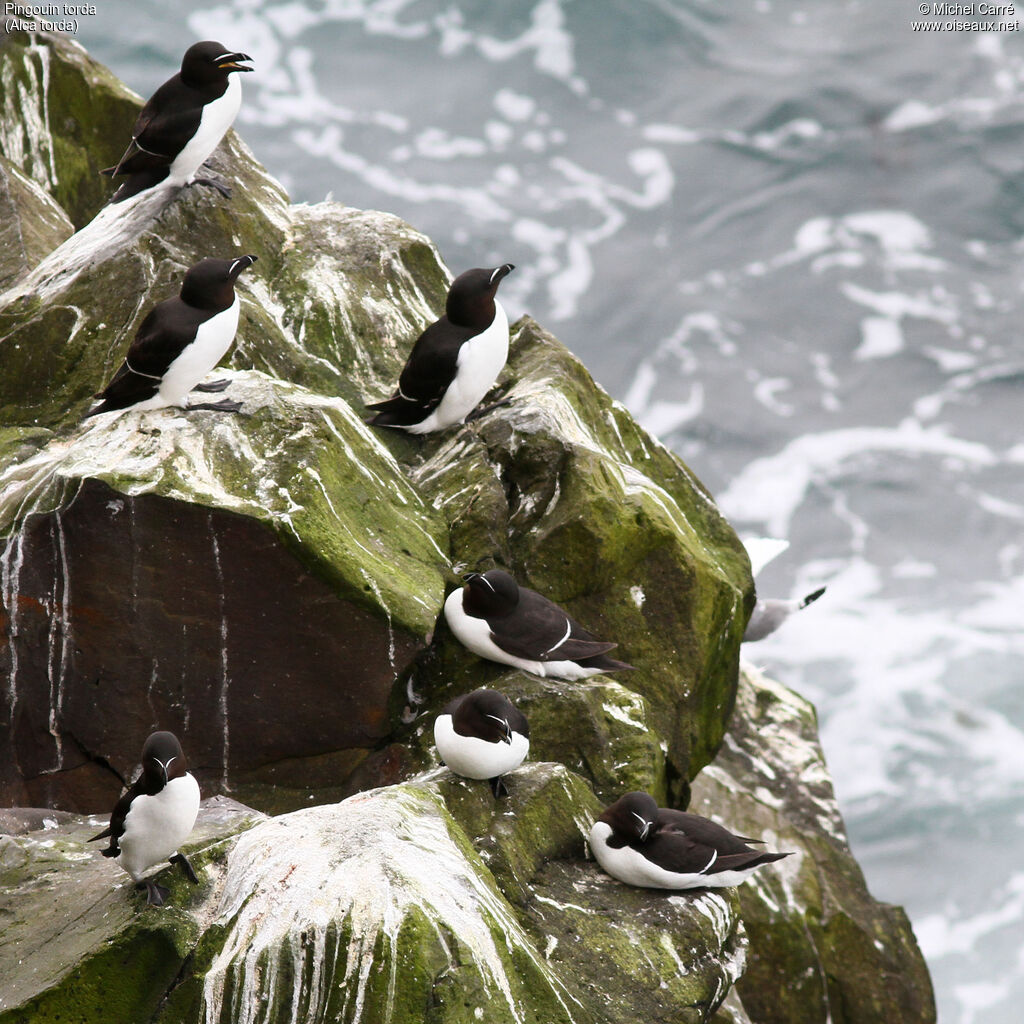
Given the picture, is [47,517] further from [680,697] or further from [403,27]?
[403,27]

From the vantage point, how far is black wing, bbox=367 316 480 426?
21.1 ft

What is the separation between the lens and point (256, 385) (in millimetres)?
5832

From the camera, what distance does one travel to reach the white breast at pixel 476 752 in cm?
461

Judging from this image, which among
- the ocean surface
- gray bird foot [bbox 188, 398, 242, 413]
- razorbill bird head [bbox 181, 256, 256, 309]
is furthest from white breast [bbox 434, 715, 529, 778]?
the ocean surface

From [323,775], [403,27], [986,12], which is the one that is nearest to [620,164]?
[403,27]

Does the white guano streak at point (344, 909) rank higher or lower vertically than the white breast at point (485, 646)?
higher

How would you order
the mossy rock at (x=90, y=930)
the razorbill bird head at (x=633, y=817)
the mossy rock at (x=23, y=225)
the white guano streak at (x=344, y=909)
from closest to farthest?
the white guano streak at (x=344, y=909) < the mossy rock at (x=90, y=930) < the razorbill bird head at (x=633, y=817) < the mossy rock at (x=23, y=225)

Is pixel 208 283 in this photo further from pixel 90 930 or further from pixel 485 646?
pixel 90 930

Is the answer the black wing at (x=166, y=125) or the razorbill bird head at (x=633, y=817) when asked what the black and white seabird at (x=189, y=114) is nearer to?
the black wing at (x=166, y=125)

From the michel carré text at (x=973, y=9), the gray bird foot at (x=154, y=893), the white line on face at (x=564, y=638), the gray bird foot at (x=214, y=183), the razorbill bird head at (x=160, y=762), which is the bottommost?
the white line on face at (x=564, y=638)

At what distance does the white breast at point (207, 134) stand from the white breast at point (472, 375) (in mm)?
1775

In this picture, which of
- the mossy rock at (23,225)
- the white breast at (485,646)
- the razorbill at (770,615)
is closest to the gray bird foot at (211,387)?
the white breast at (485,646)

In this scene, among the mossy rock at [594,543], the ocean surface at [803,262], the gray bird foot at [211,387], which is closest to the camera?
the gray bird foot at [211,387]

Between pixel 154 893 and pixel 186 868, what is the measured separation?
0.16 metres
